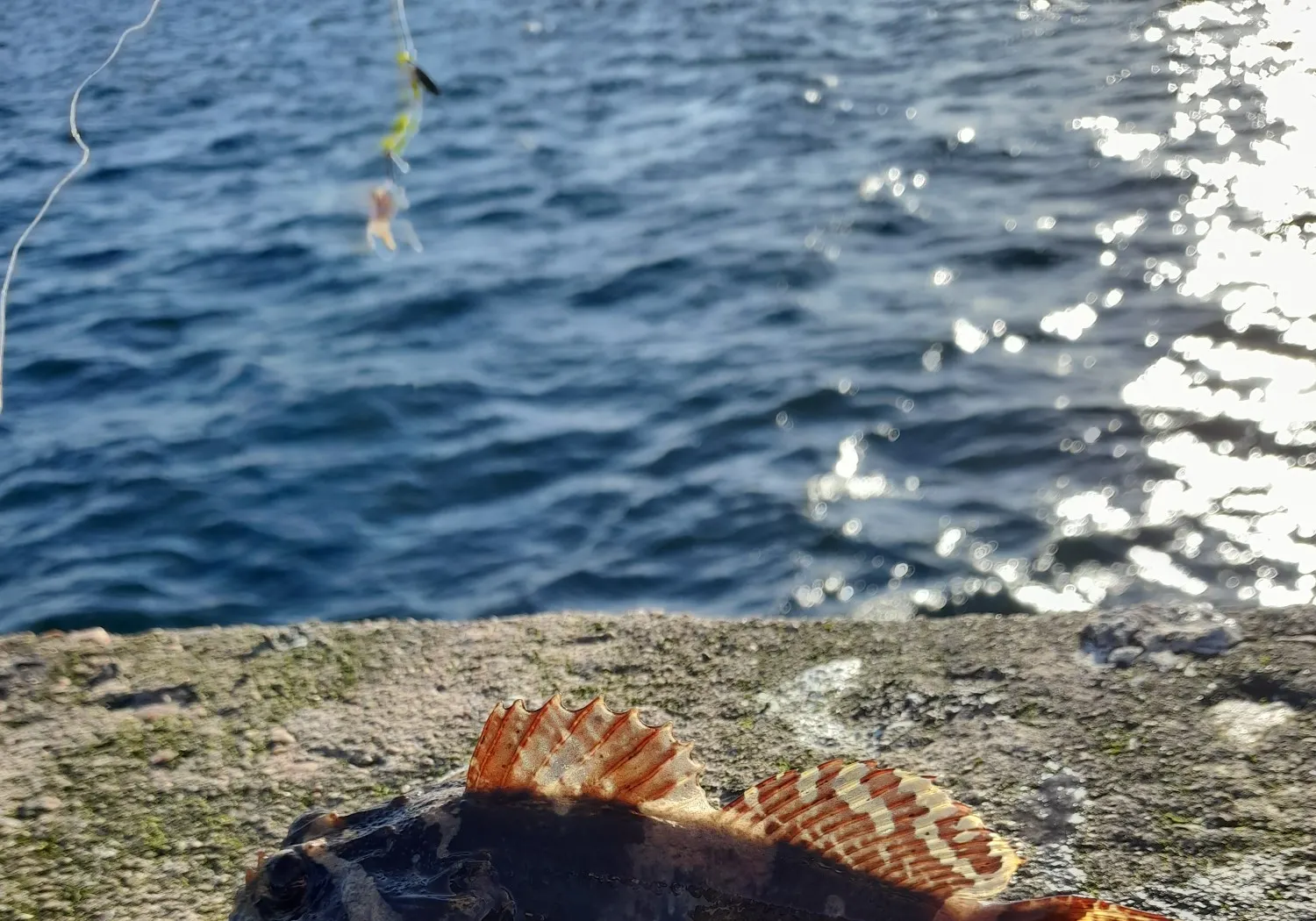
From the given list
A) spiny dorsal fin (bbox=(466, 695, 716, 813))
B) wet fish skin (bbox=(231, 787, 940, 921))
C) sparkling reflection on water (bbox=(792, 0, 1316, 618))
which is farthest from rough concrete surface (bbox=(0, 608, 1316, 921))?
sparkling reflection on water (bbox=(792, 0, 1316, 618))

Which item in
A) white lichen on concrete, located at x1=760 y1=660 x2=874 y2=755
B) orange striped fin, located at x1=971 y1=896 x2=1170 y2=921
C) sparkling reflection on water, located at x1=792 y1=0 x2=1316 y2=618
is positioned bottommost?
sparkling reflection on water, located at x1=792 y1=0 x2=1316 y2=618

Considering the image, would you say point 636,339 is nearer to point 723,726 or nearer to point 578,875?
point 723,726

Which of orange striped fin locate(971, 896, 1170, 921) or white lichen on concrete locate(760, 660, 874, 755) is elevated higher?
orange striped fin locate(971, 896, 1170, 921)

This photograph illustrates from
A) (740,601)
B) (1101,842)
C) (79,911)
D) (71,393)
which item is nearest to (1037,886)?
(1101,842)

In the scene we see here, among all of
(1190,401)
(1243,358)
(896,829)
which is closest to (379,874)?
(896,829)

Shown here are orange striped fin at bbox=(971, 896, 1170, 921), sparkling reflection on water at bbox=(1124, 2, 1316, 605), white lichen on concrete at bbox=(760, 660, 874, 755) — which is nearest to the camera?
orange striped fin at bbox=(971, 896, 1170, 921)

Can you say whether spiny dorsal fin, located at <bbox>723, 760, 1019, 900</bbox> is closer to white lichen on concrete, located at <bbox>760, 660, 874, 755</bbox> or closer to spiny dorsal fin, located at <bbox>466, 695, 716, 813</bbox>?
spiny dorsal fin, located at <bbox>466, 695, 716, 813</bbox>
